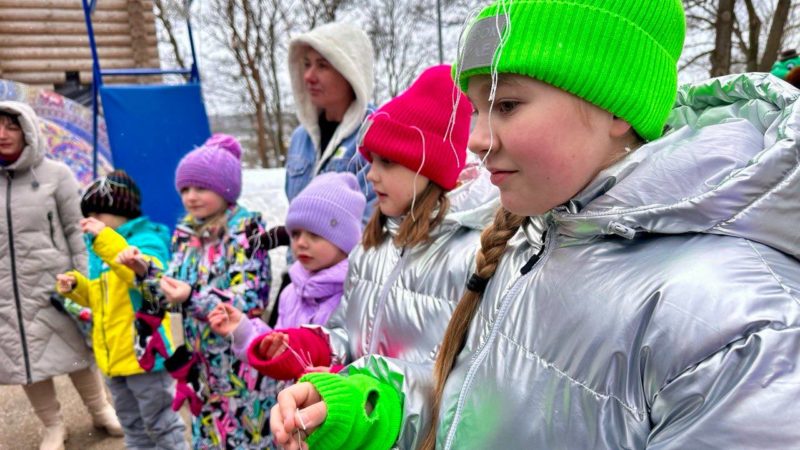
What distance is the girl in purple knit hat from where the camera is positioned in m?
2.46

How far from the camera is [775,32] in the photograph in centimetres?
734

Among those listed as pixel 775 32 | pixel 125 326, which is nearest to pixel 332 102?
pixel 125 326

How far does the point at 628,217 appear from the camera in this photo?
0.86m

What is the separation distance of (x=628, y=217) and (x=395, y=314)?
907mm

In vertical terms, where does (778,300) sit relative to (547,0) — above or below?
below

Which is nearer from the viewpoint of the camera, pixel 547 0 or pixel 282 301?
pixel 547 0

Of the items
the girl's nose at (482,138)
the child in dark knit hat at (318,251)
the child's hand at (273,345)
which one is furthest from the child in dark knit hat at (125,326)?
the girl's nose at (482,138)

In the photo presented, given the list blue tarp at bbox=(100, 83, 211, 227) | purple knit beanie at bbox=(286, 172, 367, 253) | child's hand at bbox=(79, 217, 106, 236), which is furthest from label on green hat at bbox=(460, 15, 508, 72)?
blue tarp at bbox=(100, 83, 211, 227)

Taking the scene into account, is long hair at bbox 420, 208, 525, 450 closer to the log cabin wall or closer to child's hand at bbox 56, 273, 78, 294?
child's hand at bbox 56, 273, 78, 294

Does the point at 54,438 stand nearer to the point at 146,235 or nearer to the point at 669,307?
the point at 146,235

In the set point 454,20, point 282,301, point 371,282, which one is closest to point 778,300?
point 371,282

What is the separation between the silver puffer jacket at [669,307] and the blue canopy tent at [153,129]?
480cm

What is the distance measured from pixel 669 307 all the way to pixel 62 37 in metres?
8.31

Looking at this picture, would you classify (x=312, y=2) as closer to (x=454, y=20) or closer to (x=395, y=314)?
(x=454, y=20)
